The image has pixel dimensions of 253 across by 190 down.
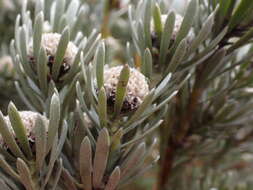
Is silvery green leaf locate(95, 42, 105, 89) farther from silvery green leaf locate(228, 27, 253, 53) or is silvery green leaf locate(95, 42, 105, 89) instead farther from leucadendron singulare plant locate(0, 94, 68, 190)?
silvery green leaf locate(228, 27, 253, 53)

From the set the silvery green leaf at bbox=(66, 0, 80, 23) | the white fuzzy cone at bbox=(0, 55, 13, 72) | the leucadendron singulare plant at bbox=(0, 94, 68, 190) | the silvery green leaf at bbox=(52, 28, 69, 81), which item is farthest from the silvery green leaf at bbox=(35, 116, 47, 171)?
the white fuzzy cone at bbox=(0, 55, 13, 72)

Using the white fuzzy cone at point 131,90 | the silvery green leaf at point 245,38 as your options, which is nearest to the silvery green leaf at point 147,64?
the white fuzzy cone at point 131,90

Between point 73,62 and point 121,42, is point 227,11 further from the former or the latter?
point 121,42

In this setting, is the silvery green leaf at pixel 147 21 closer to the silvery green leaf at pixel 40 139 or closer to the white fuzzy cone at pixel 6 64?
the silvery green leaf at pixel 40 139

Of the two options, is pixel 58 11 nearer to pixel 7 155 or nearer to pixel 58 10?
pixel 58 10

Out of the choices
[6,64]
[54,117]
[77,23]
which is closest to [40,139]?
[54,117]
